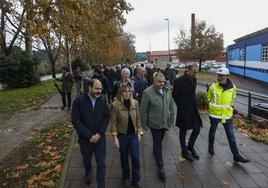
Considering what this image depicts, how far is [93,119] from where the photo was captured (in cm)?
397

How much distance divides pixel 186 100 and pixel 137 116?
130 centimetres

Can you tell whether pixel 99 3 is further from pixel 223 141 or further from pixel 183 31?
pixel 183 31

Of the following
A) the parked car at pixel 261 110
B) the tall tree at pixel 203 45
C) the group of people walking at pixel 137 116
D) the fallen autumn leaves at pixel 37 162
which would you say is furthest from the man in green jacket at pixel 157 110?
the tall tree at pixel 203 45

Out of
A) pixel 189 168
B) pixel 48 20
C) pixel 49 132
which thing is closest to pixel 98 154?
pixel 189 168

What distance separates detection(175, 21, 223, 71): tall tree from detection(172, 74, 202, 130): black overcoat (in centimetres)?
4308

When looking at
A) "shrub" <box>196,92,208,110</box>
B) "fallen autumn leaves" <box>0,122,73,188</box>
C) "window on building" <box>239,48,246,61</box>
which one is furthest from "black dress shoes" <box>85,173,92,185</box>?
"window on building" <box>239,48,246,61</box>

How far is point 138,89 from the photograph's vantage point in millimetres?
7059

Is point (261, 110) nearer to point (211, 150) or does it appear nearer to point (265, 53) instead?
point (211, 150)

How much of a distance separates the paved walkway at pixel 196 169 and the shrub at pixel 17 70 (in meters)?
18.7

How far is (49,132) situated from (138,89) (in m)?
2.93

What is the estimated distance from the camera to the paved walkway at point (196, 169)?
173 inches

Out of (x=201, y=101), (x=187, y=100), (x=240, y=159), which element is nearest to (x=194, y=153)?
(x=240, y=159)

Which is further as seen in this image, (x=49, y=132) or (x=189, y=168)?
(x=49, y=132)

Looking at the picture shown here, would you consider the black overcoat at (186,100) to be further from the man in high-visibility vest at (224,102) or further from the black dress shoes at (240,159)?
the black dress shoes at (240,159)
